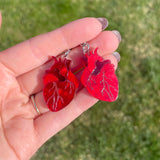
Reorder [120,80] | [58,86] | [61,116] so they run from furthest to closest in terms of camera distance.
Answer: [120,80], [61,116], [58,86]

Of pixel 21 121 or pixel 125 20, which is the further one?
pixel 125 20

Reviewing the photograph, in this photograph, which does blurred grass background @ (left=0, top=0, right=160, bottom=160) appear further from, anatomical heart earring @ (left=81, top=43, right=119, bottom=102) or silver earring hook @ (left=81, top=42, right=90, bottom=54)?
anatomical heart earring @ (left=81, top=43, right=119, bottom=102)

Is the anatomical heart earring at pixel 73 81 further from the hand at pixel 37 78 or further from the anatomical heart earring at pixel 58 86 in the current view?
the hand at pixel 37 78

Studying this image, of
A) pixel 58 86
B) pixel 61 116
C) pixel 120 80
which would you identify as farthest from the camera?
pixel 120 80

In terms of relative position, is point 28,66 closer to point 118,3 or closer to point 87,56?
point 87,56

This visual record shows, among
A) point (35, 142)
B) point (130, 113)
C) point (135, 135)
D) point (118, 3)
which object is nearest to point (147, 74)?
point (130, 113)

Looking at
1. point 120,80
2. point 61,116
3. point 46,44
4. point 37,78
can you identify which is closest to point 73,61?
point 46,44

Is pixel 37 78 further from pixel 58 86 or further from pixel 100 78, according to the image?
pixel 100 78
